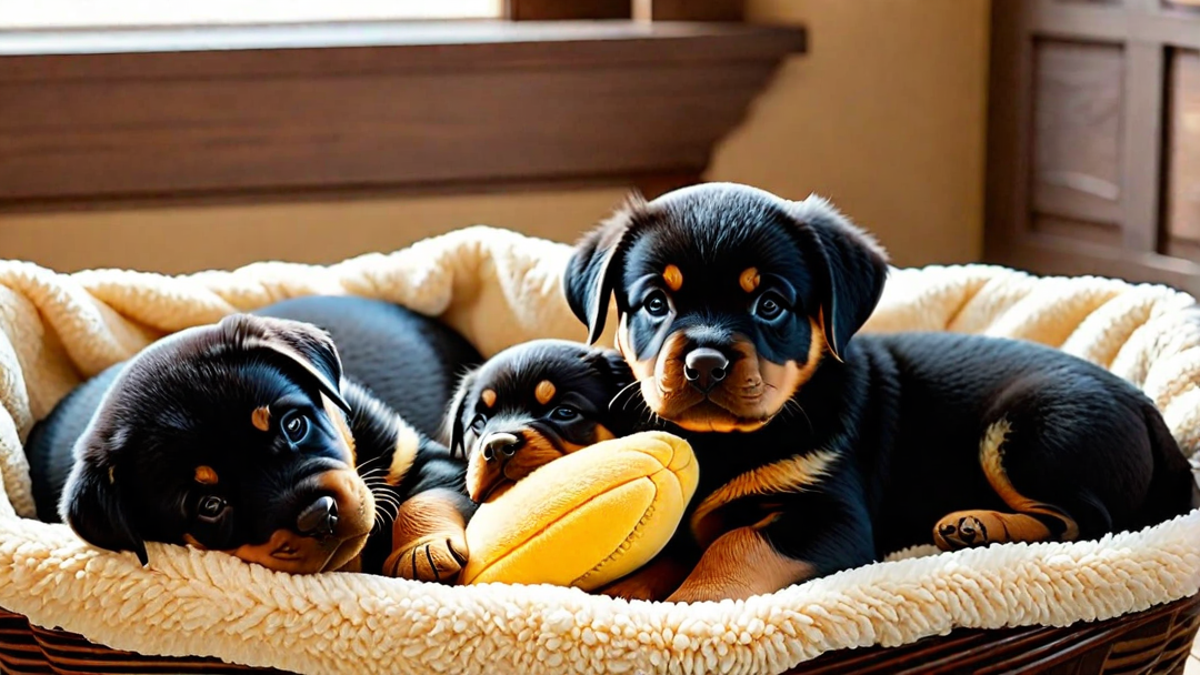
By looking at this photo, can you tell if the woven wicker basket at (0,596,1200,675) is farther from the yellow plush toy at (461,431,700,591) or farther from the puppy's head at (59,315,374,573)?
the yellow plush toy at (461,431,700,591)

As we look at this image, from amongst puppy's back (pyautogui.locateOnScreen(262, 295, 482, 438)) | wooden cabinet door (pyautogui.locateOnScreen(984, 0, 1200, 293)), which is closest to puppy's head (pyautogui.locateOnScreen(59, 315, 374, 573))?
puppy's back (pyautogui.locateOnScreen(262, 295, 482, 438))

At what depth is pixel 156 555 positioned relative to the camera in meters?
1.60

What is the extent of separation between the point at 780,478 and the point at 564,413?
27cm

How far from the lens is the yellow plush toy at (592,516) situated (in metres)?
1.65

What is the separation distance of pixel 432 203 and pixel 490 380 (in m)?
1.27

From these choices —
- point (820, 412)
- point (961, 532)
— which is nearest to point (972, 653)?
point (961, 532)

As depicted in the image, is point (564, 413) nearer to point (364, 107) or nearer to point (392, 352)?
point (392, 352)

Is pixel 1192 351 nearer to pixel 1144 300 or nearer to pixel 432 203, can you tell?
pixel 1144 300

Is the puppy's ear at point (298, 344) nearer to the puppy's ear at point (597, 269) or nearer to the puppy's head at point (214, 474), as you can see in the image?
the puppy's head at point (214, 474)

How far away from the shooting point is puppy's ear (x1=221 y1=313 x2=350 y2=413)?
1.68 metres

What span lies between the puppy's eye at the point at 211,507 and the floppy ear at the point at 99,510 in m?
0.07

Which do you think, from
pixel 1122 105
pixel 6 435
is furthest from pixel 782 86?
pixel 6 435

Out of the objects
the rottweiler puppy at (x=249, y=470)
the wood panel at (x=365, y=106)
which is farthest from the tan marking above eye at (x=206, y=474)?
the wood panel at (x=365, y=106)

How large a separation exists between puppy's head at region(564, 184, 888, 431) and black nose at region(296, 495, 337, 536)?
→ 14.5 inches
